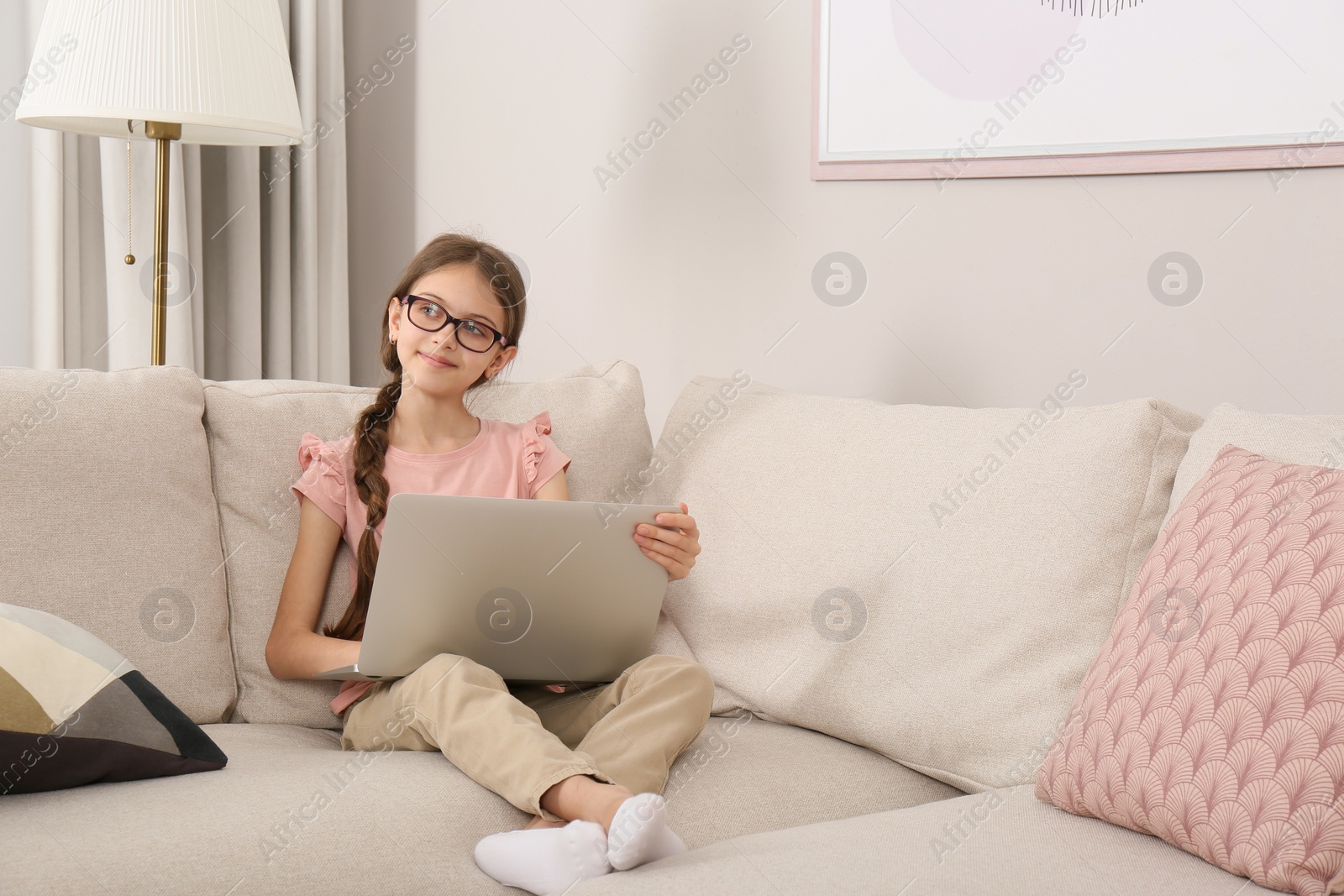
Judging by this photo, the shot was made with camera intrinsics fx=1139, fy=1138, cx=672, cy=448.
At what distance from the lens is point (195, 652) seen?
1479 mm

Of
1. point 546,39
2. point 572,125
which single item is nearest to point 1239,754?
point 572,125

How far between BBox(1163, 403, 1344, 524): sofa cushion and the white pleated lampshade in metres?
1.63

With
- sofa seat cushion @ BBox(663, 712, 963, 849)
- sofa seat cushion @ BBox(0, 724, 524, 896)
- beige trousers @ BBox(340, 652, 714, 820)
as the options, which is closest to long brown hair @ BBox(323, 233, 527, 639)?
beige trousers @ BBox(340, 652, 714, 820)

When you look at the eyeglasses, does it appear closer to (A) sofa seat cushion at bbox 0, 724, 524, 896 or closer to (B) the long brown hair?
(B) the long brown hair

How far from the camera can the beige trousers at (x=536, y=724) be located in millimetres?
1215

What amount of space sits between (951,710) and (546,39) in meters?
1.80

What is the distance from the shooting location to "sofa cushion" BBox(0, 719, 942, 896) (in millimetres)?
1007

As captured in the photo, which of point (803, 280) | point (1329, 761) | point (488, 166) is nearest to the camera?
point (1329, 761)

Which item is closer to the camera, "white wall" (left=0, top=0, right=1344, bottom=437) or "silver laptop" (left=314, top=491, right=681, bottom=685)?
"silver laptop" (left=314, top=491, right=681, bottom=685)

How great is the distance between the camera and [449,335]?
5.44 feet

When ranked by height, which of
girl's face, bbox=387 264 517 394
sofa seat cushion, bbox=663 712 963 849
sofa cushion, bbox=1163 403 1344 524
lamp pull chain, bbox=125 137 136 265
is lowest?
sofa seat cushion, bbox=663 712 963 849

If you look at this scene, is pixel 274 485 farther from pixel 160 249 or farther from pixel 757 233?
pixel 757 233

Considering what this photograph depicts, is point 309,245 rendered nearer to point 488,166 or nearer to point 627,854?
point 488,166

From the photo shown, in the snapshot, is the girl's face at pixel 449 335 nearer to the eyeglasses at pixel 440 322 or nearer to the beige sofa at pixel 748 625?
the eyeglasses at pixel 440 322
